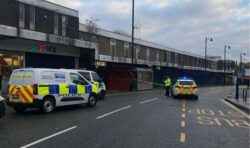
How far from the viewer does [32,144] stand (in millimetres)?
8492

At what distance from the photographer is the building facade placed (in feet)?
86.4

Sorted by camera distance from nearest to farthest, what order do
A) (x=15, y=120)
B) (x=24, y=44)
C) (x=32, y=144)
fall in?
(x=32, y=144), (x=15, y=120), (x=24, y=44)

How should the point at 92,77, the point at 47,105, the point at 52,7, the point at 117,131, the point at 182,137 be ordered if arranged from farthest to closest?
the point at 52,7
the point at 92,77
the point at 47,105
the point at 117,131
the point at 182,137

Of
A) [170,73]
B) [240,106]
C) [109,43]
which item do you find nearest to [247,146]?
[240,106]

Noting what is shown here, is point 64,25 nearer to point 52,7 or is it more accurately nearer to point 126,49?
point 52,7

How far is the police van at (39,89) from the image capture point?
14.7m

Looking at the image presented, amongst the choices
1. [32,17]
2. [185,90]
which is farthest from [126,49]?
[185,90]

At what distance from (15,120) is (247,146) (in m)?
7.87

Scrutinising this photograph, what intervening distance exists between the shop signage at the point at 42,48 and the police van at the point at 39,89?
13068 millimetres

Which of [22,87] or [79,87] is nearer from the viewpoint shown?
[22,87]

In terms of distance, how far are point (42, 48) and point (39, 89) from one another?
51.5 feet

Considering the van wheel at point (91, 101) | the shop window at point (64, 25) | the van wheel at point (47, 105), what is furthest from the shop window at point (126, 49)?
the van wheel at point (47, 105)

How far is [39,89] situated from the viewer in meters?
14.8

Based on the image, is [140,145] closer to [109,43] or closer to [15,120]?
[15,120]
